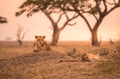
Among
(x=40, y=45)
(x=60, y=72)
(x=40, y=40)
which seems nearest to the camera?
(x=60, y=72)

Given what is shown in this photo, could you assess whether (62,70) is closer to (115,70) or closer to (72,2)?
(115,70)

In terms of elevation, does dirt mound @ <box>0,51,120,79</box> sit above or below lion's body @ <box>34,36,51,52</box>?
below

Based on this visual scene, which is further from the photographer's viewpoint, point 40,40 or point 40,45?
point 40,40

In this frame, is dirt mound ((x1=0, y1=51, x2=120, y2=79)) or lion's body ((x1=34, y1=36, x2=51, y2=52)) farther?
lion's body ((x1=34, y1=36, x2=51, y2=52))

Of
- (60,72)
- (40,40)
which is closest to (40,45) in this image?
(40,40)

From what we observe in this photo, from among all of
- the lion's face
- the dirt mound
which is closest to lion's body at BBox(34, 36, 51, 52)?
the lion's face

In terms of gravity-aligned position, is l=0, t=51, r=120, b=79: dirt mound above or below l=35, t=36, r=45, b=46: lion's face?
below

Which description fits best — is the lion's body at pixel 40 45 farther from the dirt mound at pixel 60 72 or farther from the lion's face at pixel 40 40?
the dirt mound at pixel 60 72

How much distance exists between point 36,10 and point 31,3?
31.2 inches

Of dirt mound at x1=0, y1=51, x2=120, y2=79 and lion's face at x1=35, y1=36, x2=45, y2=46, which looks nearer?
dirt mound at x1=0, y1=51, x2=120, y2=79

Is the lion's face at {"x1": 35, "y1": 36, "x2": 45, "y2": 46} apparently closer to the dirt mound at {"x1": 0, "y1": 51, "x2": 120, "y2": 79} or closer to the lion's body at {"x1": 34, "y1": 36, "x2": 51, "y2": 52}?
the lion's body at {"x1": 34, "y1": 36, "x2": 51, "y2": 52}

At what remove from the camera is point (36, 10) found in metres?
35.2

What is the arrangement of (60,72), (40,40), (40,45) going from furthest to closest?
(40,40) → (40,45) → (60,72)

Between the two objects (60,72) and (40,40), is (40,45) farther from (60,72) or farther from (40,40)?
(60,72)
